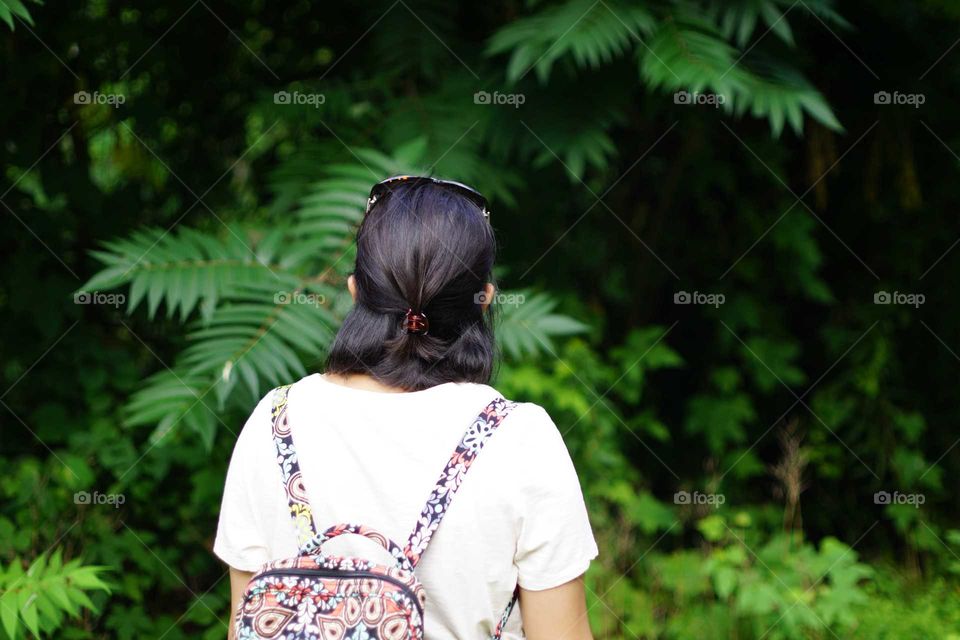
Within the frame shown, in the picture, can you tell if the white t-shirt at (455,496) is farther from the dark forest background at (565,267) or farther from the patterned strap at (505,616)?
the dark forest background at (565,267)

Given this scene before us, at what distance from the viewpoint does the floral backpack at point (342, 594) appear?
1.18 m

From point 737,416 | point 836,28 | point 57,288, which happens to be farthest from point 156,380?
point 836,28

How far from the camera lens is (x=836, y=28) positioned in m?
3.78

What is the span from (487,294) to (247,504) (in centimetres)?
53

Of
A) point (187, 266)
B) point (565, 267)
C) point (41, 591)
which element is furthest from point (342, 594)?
point (565, 267)

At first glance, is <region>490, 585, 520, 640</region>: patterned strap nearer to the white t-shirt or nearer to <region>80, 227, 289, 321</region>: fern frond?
the white t-shirt

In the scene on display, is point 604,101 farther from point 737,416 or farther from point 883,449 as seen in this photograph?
point 883,449

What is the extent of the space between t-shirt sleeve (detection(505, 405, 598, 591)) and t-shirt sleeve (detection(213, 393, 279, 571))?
0.41 metres

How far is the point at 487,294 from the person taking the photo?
1.47 meters

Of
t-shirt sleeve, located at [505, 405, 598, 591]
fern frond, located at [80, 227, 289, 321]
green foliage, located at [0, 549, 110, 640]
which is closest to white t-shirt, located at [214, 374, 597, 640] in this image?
t-shirt sleeve, located at [505, 405, 598, 591]

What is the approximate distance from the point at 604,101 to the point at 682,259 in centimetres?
160

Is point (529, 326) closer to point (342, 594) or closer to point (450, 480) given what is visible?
point (450, 480)

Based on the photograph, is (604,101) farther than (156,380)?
Yes

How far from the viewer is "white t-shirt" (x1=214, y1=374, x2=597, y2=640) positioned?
4.20ft
